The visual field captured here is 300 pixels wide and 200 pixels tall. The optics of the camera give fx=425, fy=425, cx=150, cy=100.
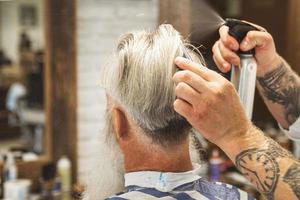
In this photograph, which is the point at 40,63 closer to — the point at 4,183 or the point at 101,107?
the point at 101,107

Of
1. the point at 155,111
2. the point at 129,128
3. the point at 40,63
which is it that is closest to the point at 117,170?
the point at 129,128

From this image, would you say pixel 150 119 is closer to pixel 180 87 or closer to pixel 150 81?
pixel 150 81

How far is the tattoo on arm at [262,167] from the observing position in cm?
109

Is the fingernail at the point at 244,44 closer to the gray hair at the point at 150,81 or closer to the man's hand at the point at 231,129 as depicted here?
the gray hair at the point at 150,81

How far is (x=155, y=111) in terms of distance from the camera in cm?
120

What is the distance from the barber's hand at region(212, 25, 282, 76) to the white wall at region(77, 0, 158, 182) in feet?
3.34

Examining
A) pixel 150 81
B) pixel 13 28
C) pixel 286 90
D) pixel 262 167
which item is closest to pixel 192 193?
pixel 262 167

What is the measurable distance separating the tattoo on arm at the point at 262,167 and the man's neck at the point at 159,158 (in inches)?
7.9

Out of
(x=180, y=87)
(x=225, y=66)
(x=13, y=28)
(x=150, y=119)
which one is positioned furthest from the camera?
(x=13, y=28)

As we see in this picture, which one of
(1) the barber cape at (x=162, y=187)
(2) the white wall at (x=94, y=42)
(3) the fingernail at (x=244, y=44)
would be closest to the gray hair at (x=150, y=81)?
(1) the barber cape at (x=162, y=187)

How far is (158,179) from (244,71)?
42 cm

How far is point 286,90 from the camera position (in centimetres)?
169

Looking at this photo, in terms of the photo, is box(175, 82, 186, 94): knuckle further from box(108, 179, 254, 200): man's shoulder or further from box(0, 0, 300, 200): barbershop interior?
box(0, 0, 300, 200): barbershop interior

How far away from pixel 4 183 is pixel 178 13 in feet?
4.31
